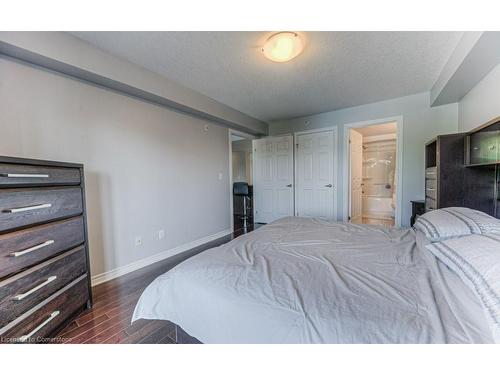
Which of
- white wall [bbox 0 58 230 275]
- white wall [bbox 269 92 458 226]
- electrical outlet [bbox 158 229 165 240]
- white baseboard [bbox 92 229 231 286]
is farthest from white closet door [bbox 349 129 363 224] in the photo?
electrical outlet [bbox 158 229 165 240]

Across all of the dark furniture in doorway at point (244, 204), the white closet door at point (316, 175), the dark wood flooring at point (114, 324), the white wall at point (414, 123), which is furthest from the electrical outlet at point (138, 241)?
the white wall at point (414, 123)

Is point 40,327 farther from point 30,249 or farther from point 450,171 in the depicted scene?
point 450,171

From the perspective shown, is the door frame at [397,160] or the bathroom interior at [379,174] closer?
the door frame at [397,160]

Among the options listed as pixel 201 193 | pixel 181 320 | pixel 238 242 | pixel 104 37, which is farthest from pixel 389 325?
pixel 201 193

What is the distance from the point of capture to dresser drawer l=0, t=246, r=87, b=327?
1.12 m

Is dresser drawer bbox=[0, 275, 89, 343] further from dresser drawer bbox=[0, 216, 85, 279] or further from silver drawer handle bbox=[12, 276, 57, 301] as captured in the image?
dresser drawer bbox=[0, 216, 85, 279]

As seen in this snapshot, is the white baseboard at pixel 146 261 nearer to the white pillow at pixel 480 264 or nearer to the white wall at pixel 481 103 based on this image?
the white pillow at pixel 480 264

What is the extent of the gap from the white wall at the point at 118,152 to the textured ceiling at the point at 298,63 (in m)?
0.55

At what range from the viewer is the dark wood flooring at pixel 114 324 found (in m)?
1.41

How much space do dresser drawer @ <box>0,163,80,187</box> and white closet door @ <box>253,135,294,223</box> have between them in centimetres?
345

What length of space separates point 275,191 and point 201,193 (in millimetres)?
1714

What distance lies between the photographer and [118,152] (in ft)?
7.79

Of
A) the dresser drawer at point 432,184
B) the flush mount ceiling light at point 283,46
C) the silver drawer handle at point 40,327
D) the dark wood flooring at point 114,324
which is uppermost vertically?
the flush mount ceiling light at point 283,46
